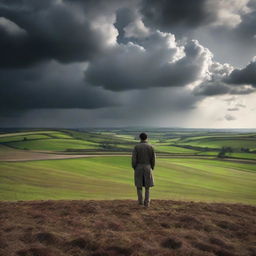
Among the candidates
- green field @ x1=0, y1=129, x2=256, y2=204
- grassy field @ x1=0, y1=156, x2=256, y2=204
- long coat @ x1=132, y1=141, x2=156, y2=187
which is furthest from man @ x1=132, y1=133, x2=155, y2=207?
green field @ x1=0, y1=129, x2=256, y2=204

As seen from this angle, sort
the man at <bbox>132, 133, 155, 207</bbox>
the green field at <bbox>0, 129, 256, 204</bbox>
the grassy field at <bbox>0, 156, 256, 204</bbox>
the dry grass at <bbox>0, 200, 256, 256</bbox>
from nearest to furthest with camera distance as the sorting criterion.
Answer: the dry grass at <bbox>0, 200, 256, 256</bbox> < the man at <bbox>132, 133, 155, 207</bbox> < the grassy field at <bbox>0, 156, 256, 204</bbox> < the green field at <bbox>0, 129, 256, 204</bbox>

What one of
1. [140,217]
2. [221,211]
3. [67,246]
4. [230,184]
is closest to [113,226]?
[140,217]

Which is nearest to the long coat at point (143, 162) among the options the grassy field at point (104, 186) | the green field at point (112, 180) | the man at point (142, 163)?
the man at point (142, 163)

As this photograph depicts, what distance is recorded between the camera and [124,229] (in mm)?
7816

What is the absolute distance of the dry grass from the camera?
6.22 m

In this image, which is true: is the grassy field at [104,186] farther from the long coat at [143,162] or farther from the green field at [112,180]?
the long coat at [143,162]

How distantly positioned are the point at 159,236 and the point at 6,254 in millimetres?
4724

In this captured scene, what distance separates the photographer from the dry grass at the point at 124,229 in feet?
20.4

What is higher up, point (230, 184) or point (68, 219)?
point (68, 219)

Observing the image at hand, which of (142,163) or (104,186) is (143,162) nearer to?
(142,163)

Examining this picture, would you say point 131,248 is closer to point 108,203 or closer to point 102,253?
point 102,253

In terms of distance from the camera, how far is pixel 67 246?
251 inches

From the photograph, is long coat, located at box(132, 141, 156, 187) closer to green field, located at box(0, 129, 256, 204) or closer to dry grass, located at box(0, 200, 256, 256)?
dry grass, located at box(0, 200, 256, 256)

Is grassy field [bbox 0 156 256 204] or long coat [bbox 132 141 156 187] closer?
long coat [bbox 132 141 156 187]
